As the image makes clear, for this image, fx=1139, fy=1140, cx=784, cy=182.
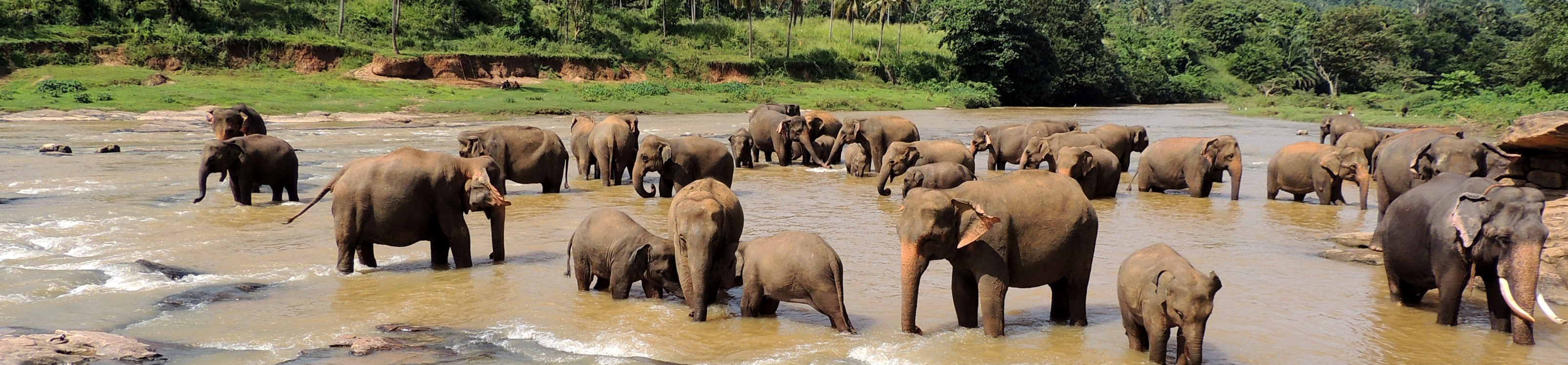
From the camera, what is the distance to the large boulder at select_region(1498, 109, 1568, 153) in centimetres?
991

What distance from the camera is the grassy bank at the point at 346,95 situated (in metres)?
34.0

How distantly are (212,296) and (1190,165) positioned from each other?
13730 mm

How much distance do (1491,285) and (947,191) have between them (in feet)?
12.7

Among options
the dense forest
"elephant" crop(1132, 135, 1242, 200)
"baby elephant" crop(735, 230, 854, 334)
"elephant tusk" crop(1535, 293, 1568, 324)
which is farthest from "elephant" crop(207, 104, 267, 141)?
the dense forest

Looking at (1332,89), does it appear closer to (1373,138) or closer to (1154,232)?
(1373,138)

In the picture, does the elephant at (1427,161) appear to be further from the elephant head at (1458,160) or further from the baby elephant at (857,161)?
the baby elephant at (857,161)

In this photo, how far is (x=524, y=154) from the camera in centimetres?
1652

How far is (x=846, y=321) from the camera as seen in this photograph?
25.8ft

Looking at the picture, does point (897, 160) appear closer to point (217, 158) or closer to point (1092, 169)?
point (1092, 169)

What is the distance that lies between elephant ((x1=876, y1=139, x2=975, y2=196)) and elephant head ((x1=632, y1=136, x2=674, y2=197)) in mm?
3357

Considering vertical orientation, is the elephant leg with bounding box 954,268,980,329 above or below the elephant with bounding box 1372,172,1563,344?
below

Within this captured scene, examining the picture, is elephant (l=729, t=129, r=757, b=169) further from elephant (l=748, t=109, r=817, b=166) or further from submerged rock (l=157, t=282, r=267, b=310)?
submerged rock (l=157, t=282, r=267, b=310)

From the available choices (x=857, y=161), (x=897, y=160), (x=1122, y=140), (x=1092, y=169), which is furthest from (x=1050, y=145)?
(x=857, y=161)

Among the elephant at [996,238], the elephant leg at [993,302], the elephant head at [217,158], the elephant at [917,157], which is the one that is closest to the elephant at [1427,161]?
the elephant at [996,238]
